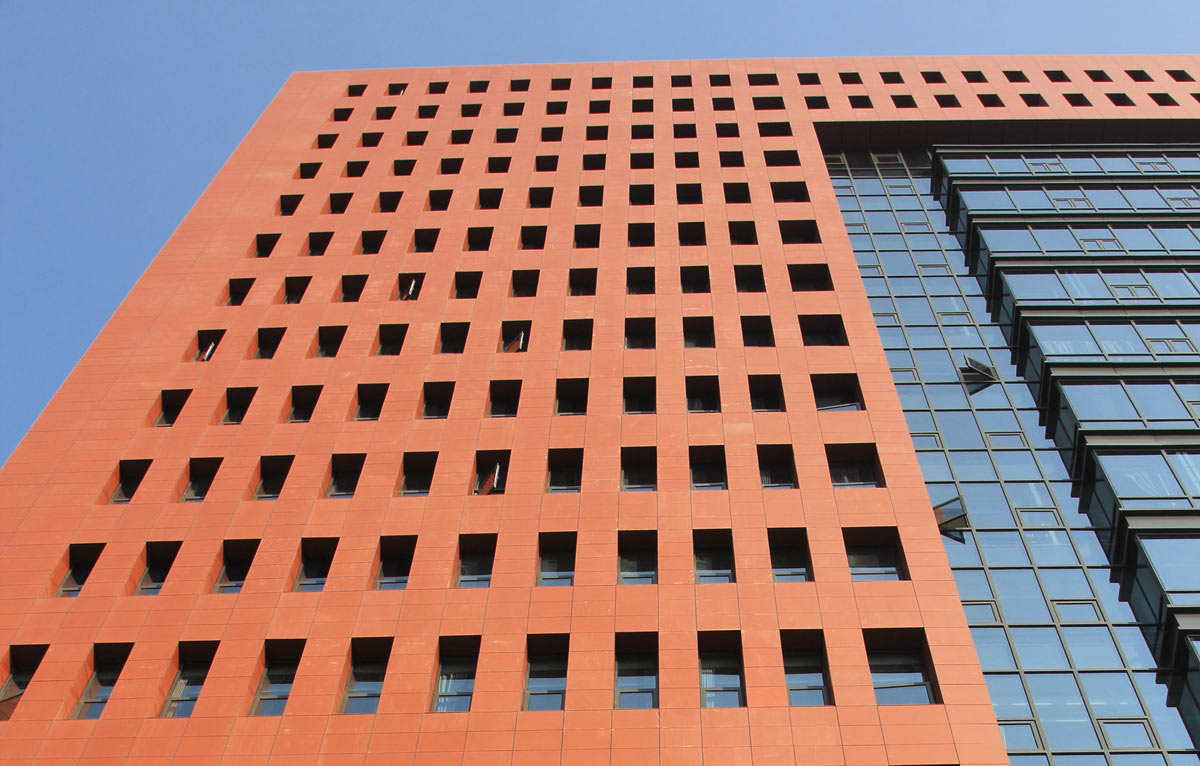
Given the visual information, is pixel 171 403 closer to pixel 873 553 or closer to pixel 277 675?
pixel 277 675

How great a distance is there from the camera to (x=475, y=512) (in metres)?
25.9

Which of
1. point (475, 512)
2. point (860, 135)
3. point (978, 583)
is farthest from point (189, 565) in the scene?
point (860, 135)

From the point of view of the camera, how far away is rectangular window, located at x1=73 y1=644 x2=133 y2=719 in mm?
22578

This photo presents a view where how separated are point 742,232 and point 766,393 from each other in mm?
9475

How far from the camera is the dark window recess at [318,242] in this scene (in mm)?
38312

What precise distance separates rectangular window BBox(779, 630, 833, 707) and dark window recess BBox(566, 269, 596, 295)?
52.8ft

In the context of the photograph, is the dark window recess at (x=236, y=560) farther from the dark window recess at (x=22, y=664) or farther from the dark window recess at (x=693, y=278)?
the dark window recess at (x=693, y=278)

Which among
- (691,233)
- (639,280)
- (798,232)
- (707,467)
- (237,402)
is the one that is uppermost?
(691,233)

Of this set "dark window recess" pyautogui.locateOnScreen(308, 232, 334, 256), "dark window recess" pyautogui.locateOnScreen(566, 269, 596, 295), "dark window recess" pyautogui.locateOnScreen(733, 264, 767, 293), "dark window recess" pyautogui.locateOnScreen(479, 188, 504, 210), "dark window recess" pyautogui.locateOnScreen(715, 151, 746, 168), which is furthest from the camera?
"dark window recess" pyautogui.locateOnScreen(715, 151, 746, 168)

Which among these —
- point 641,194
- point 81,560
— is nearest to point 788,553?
point 81,560

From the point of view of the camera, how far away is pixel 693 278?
35438 mm

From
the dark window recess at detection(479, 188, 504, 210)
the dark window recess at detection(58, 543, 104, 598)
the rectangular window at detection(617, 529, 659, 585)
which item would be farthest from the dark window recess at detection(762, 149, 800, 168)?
the dark window recess at detection(58, 543, 104, 598)

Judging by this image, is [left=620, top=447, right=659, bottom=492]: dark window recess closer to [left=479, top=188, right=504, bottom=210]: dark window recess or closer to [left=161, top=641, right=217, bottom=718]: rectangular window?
[left=161, top=641, right=217, bottom=718]: rectangular window

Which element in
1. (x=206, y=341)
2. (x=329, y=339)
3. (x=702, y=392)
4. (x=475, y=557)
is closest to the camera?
(x=475, y=557)
